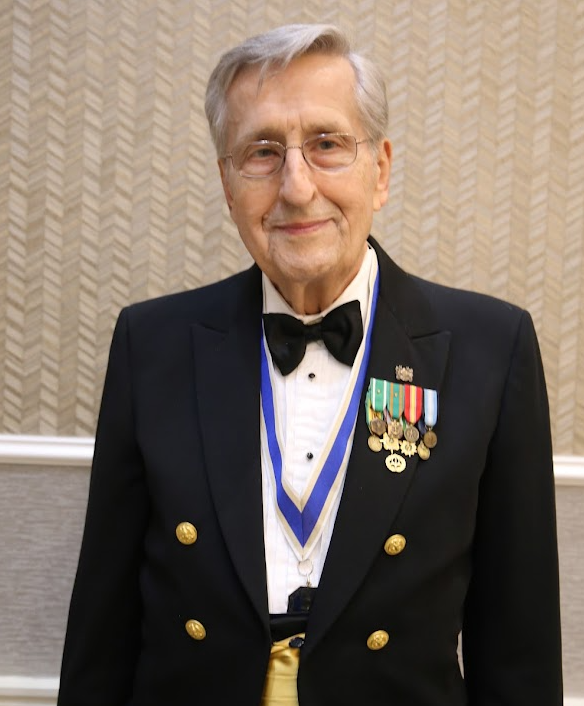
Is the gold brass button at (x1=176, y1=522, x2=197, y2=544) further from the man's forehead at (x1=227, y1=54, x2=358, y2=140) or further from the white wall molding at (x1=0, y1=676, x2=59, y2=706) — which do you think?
the white wall molding at (x1=0, y1=676, x2=59, y2=706)

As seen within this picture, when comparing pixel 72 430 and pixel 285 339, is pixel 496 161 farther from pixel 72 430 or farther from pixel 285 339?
pixel 72 430

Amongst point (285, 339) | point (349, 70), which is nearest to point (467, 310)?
point (285, 339)

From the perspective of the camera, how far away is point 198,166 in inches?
93.2

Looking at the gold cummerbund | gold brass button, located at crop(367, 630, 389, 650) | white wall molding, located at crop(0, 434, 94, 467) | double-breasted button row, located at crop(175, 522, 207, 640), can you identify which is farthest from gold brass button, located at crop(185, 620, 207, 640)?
white wall molding, located at crop(0, 434, 94, 467)

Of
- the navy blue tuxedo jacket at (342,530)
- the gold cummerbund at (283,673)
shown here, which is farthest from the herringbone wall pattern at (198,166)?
the gold cummerbund at (283,673)

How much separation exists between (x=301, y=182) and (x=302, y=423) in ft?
1.20

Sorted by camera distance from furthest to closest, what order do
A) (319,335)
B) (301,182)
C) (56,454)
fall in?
(56,454)
(319,335)
(301,182)

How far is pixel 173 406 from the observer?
1.52 m

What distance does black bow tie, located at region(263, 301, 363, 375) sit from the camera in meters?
1.49

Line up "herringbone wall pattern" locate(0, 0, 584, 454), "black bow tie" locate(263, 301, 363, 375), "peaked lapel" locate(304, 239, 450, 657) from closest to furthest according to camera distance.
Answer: "peaked lapel" locate(304, 239, 450, 657), "black bow tie" locate(263, 301, 363, 375), "herringbone wall pattern" locate(0, 0, 584, 454)

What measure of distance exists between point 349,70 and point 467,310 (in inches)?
16.5

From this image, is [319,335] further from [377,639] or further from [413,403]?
[377,639]

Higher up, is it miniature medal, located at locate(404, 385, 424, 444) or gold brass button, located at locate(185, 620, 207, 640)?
miniature medal, located at locate(404, 385, 424, 444)

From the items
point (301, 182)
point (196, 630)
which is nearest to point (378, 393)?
point (301, 182)
